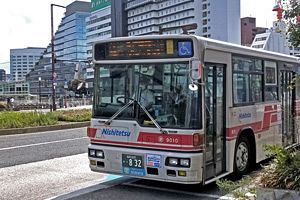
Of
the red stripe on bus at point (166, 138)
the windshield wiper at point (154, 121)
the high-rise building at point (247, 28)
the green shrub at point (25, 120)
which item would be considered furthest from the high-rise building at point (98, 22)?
the red stripe on bus at point (166, 138)

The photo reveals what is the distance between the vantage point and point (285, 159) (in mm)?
5949

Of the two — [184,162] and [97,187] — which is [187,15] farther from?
[184,162]

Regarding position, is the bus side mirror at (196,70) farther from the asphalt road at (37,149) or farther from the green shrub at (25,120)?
the green shrub at (25,120)

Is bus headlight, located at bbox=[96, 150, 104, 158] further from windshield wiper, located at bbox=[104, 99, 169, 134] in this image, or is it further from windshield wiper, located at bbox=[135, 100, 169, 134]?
windshield wiper, located at bbox=[135, 100, 169, 134]

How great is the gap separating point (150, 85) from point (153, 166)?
4.62 ft

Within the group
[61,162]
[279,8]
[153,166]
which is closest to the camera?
[279,8]

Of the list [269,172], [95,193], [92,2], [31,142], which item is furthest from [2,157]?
[92,2]

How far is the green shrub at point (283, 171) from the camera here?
18.1ft

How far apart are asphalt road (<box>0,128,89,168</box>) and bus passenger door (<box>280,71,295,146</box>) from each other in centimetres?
593

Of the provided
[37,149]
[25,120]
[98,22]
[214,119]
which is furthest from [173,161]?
[98,22]

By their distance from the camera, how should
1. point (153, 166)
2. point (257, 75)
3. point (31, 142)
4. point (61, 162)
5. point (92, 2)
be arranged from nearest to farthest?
1. point (153, 166)
2. point (257, 75)
3. point (61, 162)
4. point (31, 142)
5. point (92, 2)

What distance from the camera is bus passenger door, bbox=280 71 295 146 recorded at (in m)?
10.7

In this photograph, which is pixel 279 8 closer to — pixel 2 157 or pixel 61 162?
pixel 61 162

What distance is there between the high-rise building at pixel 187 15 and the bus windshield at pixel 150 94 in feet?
275
